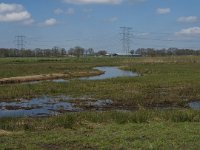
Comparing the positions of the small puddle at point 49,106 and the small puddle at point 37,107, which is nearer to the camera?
the small puddle at point 37,107

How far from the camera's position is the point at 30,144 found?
11.1 meters

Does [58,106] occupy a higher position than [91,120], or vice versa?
[91,120]

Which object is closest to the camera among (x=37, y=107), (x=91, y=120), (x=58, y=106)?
(x=91, y=120)

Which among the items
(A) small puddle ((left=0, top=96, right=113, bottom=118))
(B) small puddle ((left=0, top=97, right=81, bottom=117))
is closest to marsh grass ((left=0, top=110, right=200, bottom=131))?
(B) small puddle ((left=0, top=97, right=81, bottom=117))

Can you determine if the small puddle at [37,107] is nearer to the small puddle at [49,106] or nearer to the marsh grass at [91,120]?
the small puddle at [49,106]

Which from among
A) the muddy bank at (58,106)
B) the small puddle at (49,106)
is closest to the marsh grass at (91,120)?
the muddy bank at (58,106)

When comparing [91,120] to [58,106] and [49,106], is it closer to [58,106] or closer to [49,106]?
[58,106]

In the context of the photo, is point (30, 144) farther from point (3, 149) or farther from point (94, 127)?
point (94, 127)

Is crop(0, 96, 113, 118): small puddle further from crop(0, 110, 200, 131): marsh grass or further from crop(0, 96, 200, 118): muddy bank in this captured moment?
crop(0, 110, 200, 131): marsh grass

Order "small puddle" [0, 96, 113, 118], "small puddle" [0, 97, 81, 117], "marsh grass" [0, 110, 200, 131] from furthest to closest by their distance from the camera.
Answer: "small puddle" [0, 96, 113, 118] → "small puddle" [0, 97, 81, 117] → "marsh grass" [0, 110, 200, 131]

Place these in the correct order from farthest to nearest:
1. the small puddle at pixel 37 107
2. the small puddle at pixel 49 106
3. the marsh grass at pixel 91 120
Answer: the small puddle at pixel 49 106
the small puddle at pixel 37 107
the marsh grass at pixel 91 120

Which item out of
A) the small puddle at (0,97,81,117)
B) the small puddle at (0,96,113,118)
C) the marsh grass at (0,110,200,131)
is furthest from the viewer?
the small puddle at (0,96,113,118)

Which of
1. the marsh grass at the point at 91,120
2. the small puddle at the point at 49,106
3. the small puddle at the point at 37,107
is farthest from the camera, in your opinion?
the small puddle at the point at 49,106

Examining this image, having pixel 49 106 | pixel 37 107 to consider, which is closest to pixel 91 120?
pixel 37 107
